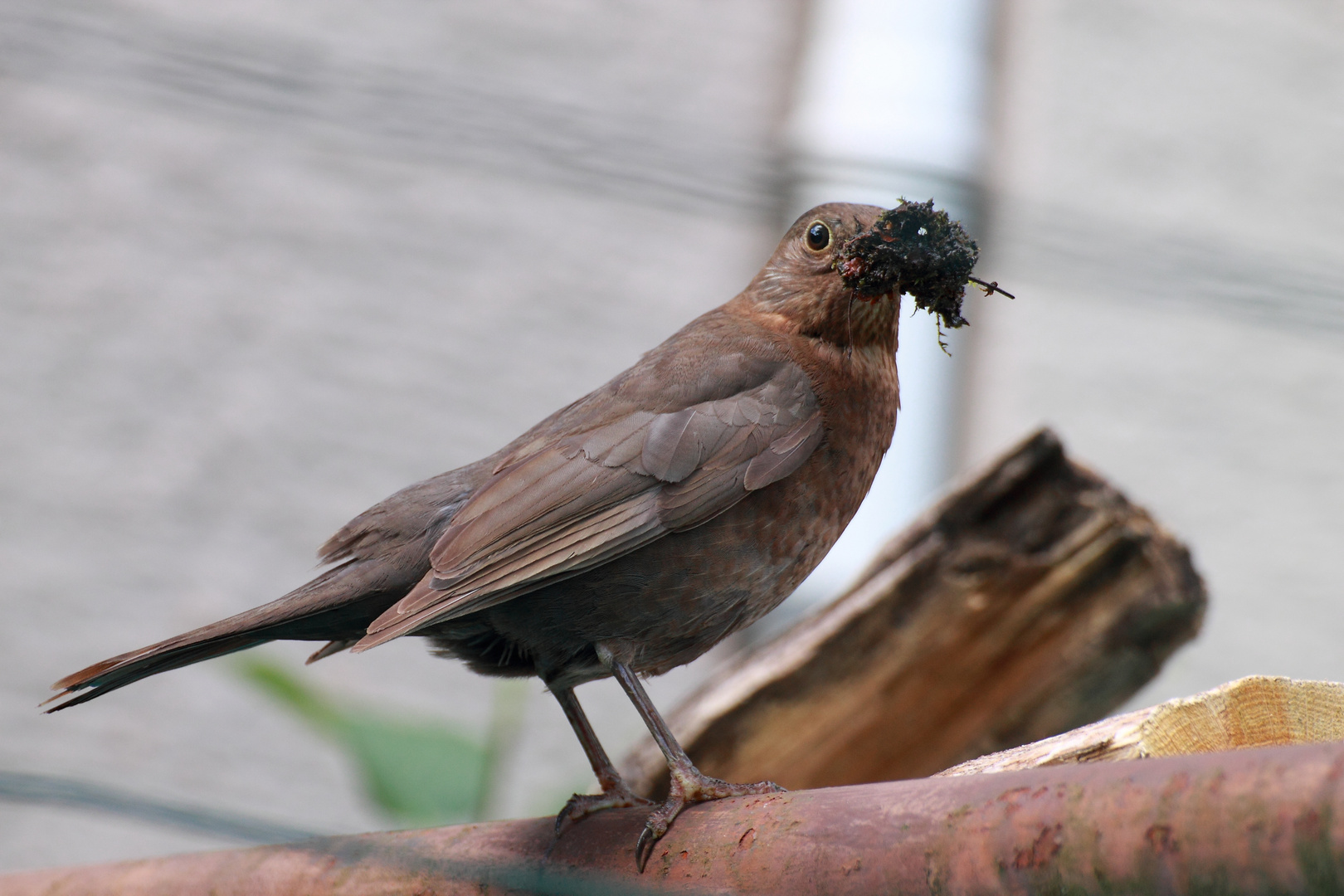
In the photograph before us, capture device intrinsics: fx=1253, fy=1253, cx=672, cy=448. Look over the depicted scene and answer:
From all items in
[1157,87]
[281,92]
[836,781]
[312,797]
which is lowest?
[312,797]

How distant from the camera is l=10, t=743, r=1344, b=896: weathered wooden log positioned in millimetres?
998

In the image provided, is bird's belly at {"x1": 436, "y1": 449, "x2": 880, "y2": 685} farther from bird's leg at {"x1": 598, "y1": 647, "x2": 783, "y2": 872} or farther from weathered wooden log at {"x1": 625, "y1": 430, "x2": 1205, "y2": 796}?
weathered wooden log at {"x1": 625, "y1": 430, "x2": 1205, "y2": 796}

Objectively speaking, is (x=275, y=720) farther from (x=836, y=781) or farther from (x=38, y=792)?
(x=38, y=792)

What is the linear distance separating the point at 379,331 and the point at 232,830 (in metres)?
5.13

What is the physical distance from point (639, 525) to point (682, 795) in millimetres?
510

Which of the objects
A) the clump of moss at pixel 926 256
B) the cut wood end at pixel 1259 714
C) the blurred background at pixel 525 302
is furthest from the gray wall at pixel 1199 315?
the cut wood end at pixel 1259 714

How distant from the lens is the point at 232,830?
1.38 metres

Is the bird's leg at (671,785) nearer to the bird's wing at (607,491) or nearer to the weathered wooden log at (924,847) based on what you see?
the weathered wooden log at (924,847)

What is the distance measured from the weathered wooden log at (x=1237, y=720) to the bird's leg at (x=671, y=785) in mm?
476

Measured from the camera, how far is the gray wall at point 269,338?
564cm

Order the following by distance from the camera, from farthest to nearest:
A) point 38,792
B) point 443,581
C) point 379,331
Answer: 1. point 379,331
2. point 443,581
3. point 38,792

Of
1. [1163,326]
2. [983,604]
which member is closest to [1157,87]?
[1163,326]

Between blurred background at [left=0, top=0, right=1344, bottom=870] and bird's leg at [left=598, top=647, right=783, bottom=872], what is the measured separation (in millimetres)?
2610

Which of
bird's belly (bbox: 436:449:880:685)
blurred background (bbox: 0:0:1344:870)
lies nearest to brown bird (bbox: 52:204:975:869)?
bird's belly (bbox: 436:449:880:685)
